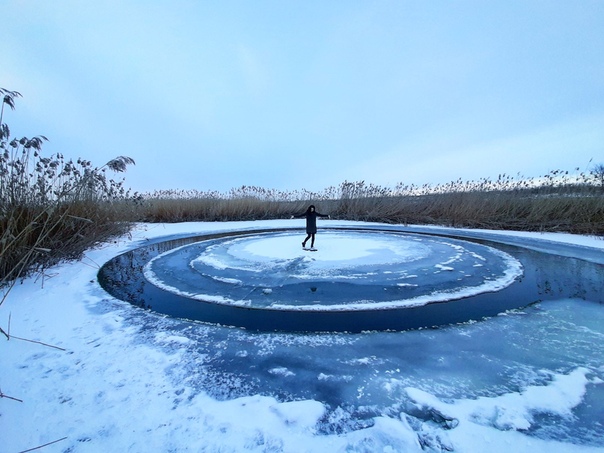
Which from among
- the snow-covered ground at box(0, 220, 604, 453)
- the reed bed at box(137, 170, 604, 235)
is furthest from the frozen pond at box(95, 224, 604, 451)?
the reed bed at box(137, 170, 604, 235)

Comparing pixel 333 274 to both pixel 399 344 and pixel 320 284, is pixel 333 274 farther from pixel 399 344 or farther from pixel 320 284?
pixel 399 344

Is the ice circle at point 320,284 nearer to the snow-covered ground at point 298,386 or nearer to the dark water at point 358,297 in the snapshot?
the dark water at point 358,297

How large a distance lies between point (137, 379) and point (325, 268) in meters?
3.20

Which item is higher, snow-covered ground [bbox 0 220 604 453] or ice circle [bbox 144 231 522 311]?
ice circle [bbox 144 231 522 311]

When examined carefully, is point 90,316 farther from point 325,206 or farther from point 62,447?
point 325,206

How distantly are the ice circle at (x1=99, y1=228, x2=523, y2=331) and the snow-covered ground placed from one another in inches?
12.6

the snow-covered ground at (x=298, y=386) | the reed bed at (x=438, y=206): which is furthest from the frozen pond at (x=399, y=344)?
the reed bed at (x=438, y=206)

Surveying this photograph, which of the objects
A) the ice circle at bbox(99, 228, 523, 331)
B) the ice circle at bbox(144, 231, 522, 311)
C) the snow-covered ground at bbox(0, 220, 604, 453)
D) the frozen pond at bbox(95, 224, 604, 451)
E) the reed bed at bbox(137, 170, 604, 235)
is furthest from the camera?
the reed bed at bbox(137, 170, 604, 235)

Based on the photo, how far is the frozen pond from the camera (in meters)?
1.43

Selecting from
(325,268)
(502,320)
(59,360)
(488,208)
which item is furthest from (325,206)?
(59,360)

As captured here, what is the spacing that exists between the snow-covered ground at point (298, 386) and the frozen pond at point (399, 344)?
11 millimetres

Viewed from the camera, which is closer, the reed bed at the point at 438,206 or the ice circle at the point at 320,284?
the ice circle at the point at 320,284

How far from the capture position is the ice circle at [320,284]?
2.82 metres

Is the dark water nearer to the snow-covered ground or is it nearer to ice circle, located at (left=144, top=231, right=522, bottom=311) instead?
ice circle, located at (left=144, top=231, right=522, bottom=311)
